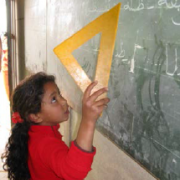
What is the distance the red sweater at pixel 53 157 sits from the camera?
0.67 meters

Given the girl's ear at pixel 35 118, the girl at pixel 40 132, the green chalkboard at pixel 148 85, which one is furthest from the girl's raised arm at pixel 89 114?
the girl's ear at pixel 35 118

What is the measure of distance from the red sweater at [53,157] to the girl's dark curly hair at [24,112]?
0.11 feet

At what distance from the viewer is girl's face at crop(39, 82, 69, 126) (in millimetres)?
934

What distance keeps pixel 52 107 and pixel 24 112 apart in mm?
139

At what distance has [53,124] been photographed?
0.98 meters

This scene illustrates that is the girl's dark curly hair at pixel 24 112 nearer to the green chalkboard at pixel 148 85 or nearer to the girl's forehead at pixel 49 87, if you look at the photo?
the girl's forehead at pixel 49 87

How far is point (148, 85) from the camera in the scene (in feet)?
2.70

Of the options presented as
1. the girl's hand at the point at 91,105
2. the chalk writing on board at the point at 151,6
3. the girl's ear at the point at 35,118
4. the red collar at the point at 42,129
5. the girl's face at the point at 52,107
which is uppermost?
the chalk writing on board at the point at 151,6

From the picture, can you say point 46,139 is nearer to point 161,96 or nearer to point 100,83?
point 100,83

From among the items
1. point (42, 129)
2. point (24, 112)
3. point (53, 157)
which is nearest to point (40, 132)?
point (42, 129)

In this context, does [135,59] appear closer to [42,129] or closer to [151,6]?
[151,6]

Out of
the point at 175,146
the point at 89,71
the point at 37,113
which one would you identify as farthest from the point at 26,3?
the point at 175,146

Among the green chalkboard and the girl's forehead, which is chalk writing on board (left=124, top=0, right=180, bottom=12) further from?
the girl's forehead

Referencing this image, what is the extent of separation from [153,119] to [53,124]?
1.38 feet
